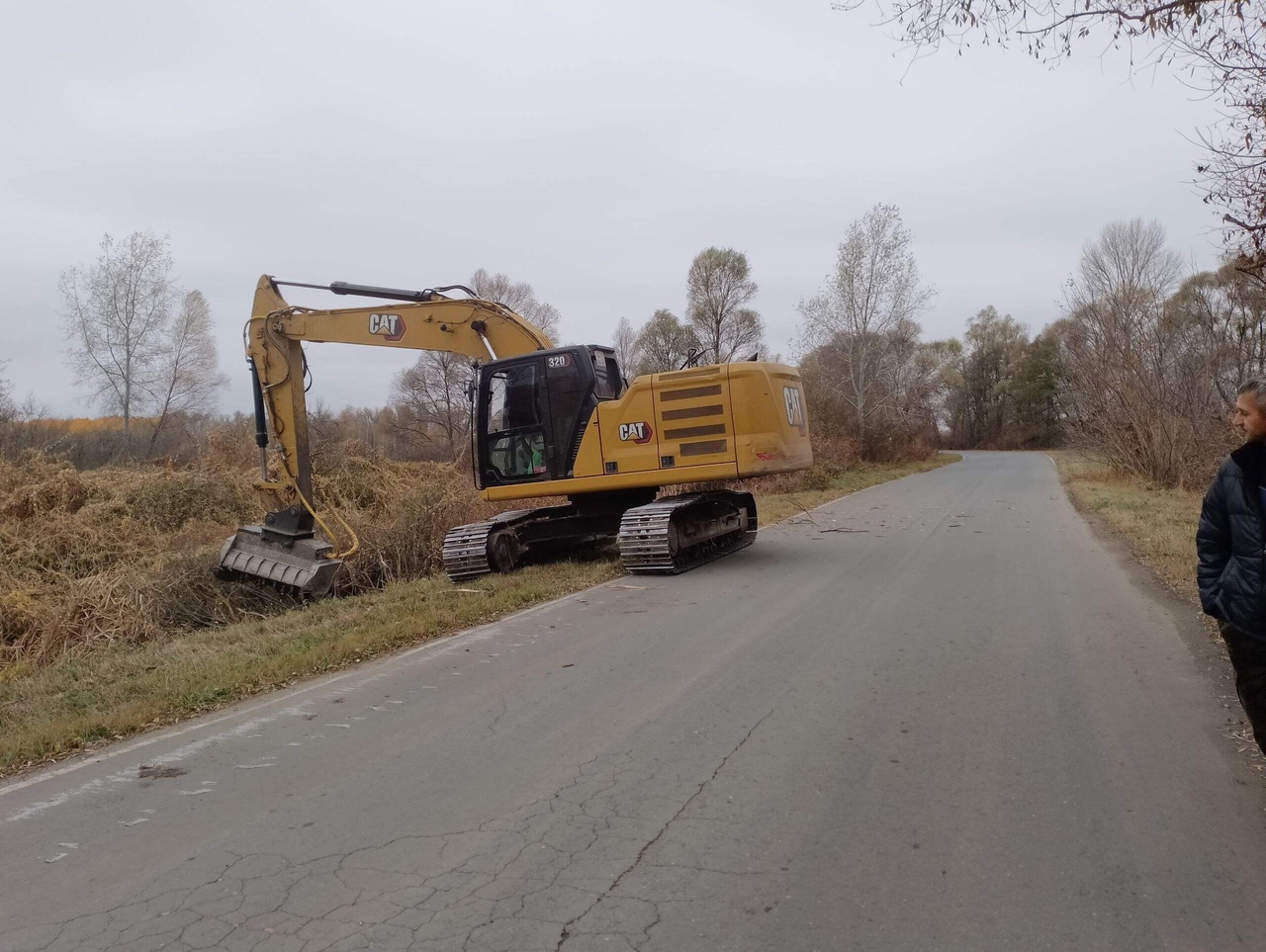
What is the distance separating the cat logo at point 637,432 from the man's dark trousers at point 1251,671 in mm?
8141

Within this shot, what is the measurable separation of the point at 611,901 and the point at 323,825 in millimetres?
1542

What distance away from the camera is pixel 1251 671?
3797 mm

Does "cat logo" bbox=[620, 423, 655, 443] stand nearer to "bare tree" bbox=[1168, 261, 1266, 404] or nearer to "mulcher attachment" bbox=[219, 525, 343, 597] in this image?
"mulcher attachment" bbox=[219, 525, 343, 597]

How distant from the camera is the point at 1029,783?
4.35 meters

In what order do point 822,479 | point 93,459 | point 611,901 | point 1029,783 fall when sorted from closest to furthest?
point 611,901 → point 1029,783 → point 93,459 → point 822,479

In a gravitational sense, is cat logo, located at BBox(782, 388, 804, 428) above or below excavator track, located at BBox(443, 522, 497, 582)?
above

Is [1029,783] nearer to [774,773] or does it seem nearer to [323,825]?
[774,773]

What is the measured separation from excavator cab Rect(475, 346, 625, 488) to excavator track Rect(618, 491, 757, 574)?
141 centimetres

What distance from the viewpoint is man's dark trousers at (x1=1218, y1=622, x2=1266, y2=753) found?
3.74 m

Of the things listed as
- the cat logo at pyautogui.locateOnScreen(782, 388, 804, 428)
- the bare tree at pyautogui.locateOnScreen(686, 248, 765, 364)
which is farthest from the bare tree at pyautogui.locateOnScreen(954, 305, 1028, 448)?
the cat logo at pyautogui.locateOnScreen(782, 388, 804, 428)

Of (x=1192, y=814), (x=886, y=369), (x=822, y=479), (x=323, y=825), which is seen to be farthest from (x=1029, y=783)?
(x=886, y=369)

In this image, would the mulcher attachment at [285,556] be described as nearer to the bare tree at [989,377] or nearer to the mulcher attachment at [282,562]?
the mulcher attachment at [282,562]

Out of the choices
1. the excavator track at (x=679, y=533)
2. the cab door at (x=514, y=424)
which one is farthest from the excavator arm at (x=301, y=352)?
the excavator track at (x=679, y=533)

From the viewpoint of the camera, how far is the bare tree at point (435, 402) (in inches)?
1358
